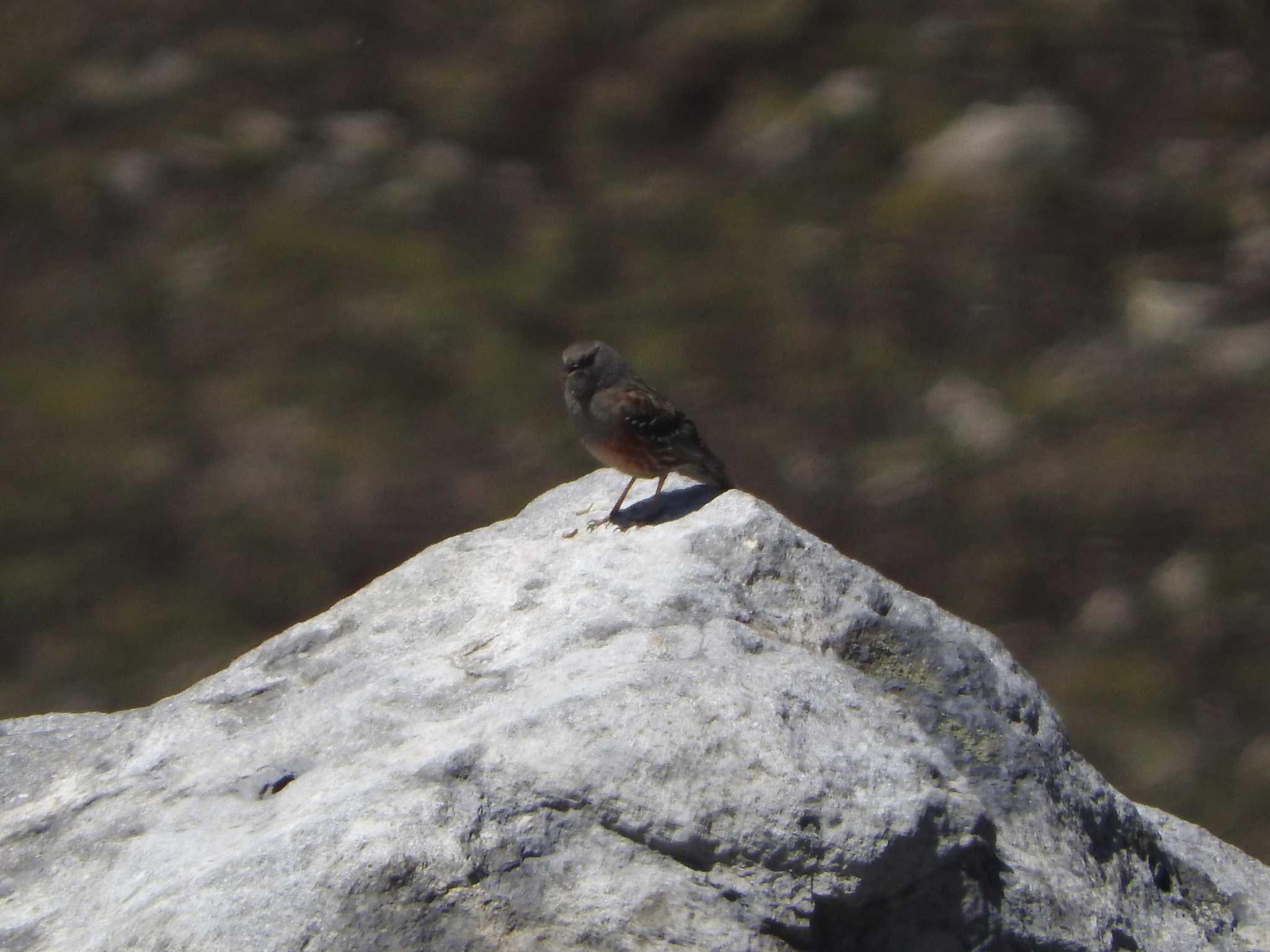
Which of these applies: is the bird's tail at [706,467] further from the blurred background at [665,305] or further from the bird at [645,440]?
the blurred background at [665,305]

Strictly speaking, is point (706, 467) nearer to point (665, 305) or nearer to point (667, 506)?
point (667, 506)

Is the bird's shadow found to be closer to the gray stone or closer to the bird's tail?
the bird's tail

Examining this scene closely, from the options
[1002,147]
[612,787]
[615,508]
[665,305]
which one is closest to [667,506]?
[615,508]

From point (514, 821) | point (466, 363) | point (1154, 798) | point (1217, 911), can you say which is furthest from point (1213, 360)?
point (514, 821)

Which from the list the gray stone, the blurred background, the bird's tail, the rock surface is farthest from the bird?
the gray stone

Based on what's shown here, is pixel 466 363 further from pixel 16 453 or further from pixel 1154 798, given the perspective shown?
pixel 1154 798

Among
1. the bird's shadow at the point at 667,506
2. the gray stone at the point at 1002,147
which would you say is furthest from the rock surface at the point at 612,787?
the gray stone at the point at 1002,147
